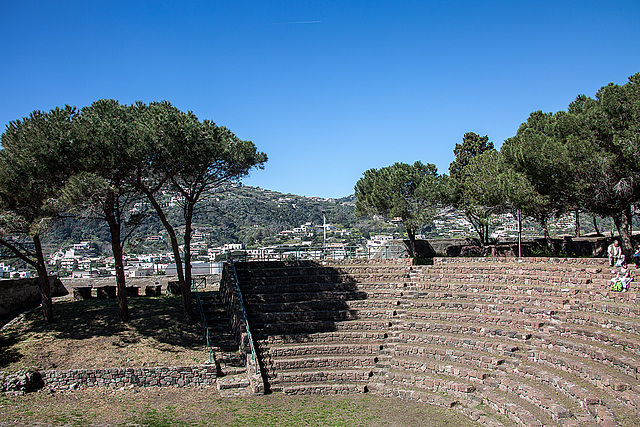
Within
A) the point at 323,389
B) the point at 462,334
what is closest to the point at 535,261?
the point at 462,334

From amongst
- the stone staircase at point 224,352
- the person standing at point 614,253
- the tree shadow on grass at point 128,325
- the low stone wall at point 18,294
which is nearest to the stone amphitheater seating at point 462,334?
the person standing at point 614,253

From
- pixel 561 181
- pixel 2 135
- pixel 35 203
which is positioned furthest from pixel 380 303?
pixel 2 135

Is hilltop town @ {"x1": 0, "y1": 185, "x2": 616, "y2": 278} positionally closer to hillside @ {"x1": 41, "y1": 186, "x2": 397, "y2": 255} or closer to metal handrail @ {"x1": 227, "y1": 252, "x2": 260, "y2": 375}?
hillside @ {"x1": 41, "y1": 186, "x2": 397, "y2": 255}

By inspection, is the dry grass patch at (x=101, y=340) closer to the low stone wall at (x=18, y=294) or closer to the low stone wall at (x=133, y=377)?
the low stone wall at (x=133, y=377)

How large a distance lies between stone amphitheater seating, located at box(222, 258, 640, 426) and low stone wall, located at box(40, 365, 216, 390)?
2.11 meters

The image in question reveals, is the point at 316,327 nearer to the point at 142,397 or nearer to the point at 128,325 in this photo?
the point at 142,397

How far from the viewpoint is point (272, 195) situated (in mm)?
117062

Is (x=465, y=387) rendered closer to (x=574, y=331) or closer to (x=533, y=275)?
(x=574, y=331)

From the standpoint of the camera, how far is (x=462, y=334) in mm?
16188

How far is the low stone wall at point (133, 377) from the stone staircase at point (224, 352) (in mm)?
602

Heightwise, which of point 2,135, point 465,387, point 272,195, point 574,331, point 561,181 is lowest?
point 465,387

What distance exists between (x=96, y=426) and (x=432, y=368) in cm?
934

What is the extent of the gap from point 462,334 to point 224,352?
8195 millimetres

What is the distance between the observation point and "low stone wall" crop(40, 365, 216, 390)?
14977 millimetres
